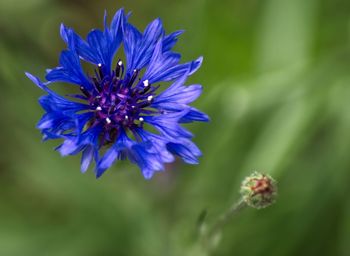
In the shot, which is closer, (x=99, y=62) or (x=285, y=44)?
(x=99, y=62)

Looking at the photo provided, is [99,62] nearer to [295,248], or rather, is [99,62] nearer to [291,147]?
[291,147]

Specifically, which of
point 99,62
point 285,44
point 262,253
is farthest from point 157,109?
point 285,44

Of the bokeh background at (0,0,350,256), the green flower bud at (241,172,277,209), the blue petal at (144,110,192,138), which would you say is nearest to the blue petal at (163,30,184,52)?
the blue petal at (144,110,192,138)

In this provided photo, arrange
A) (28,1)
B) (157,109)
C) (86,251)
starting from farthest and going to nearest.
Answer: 1. (28,1)
2. (86,251)
3. (157,109)

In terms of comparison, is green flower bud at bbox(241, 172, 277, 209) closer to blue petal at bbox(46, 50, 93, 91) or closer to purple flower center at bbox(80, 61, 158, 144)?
purple flower center at bbox(80, 61, 158, 144)

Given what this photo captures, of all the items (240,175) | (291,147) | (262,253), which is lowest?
(262,253)

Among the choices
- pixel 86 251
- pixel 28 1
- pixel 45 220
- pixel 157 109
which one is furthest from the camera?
pixel 28 1

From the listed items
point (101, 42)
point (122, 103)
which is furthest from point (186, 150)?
point (101, 42)
